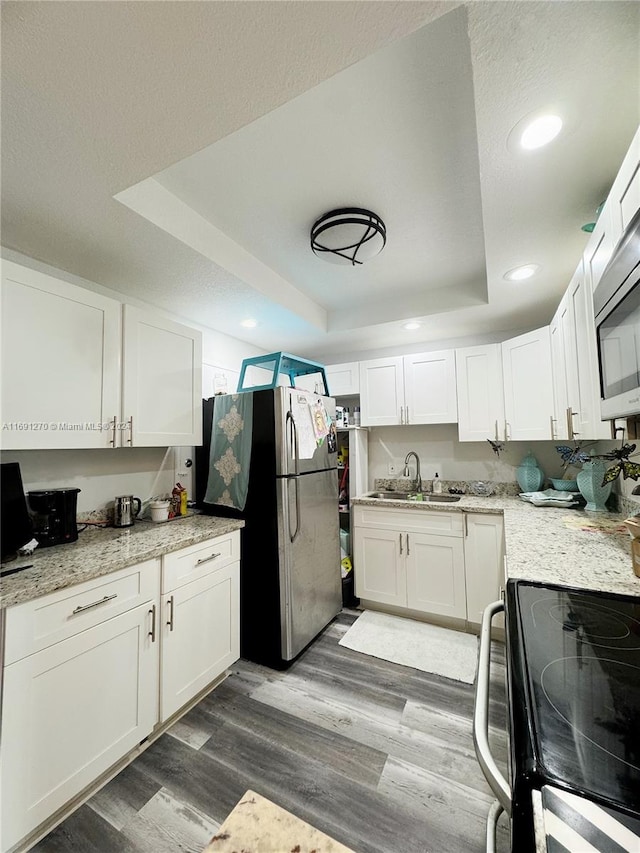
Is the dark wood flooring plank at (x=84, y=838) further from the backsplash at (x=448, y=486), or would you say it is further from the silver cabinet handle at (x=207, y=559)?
the backsplash at (x=448, y=486)

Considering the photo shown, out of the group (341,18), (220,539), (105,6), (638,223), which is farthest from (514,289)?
(220,539)

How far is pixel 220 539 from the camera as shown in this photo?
2.07 metres

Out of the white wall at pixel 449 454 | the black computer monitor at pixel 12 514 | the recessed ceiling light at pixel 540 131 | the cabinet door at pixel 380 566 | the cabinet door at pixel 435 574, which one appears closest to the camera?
the recessed ceiling light at pixel 540 131

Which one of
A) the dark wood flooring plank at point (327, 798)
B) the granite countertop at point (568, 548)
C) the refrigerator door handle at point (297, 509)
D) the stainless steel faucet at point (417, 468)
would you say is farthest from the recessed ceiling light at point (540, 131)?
the stainless steel faucet at point (417, 468)

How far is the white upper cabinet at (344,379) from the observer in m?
3.43

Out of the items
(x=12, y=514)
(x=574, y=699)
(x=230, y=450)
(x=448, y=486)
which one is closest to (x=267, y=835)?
(x=574, y=699)

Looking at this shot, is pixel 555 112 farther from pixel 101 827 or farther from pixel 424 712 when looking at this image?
pixel 101 827

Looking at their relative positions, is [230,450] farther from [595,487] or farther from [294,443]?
[595,487]

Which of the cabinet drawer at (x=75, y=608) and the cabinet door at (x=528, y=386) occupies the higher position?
the cabinet door at (x=528, y=386)

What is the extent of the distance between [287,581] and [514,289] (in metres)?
2.39

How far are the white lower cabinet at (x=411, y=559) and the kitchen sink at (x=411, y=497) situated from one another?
297 mm

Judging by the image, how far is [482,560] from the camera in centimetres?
252

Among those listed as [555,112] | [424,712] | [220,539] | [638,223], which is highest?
[555,112]

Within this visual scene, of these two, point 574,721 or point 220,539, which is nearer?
point 574,721
